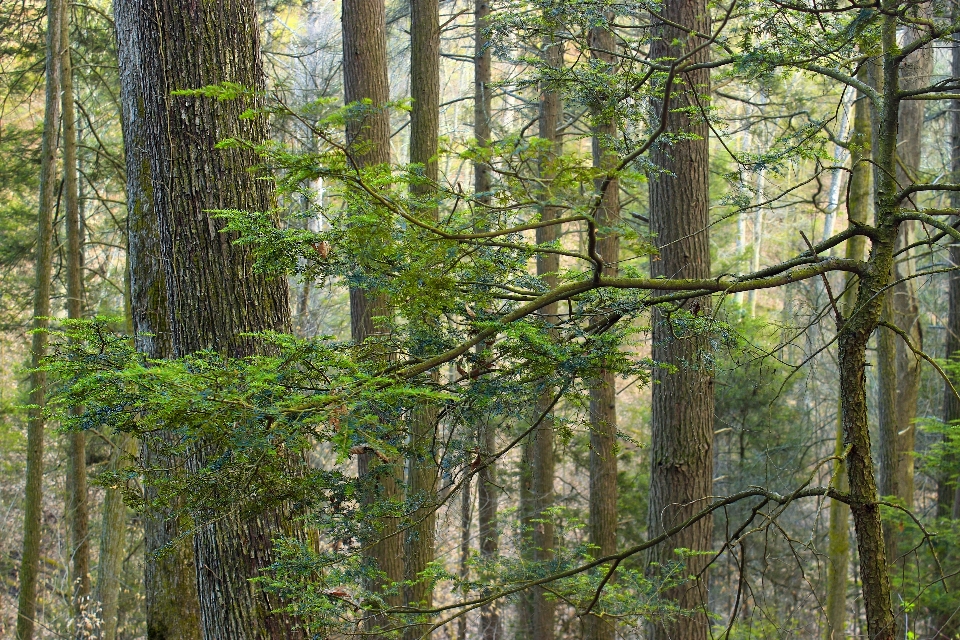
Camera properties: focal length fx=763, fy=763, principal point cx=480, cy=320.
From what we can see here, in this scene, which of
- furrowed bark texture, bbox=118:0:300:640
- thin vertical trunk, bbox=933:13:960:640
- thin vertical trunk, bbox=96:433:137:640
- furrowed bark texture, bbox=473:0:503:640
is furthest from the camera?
thin vertical trunk, bbox=933:13:960:640

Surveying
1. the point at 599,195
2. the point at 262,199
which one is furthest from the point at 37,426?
the point at 599,195

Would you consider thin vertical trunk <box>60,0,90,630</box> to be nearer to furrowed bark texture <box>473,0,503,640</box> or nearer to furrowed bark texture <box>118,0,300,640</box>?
furrowed bark texture <box>473,0,503,640</box>

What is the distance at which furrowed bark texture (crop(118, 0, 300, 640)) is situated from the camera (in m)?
3.71

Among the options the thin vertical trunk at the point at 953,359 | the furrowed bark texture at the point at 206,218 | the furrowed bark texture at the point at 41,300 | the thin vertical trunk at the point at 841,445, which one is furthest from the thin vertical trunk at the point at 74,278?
the thin vertical trunk at the point at 953,359

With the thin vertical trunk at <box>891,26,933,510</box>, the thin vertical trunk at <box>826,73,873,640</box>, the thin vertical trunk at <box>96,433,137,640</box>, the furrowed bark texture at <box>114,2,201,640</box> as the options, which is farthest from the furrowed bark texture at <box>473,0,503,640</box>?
the thin vertical trunk at <box>891,26,933,510</box>

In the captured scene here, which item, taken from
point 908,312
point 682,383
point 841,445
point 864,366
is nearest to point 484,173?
point 682,383

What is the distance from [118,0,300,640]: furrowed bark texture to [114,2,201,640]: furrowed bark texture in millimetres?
16

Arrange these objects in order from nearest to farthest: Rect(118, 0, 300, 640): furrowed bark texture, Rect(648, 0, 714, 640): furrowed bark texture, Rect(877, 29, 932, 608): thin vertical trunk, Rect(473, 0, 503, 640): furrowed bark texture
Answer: Rect(118, 0, 300, 640): furrowed bark texture → Rect(648, 0, 714, 640): furrowed bark texture → Rect(877, 29, 932, 608): thin vertical trunk → Rect(473, 0, 503, 640): furrowed bark texture

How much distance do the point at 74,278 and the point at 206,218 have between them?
4977 mm

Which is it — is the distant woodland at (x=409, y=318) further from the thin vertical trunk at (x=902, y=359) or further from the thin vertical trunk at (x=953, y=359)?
the thin vertical trunk at (x=953, y=359)

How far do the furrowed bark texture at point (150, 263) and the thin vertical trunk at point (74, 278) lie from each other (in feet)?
6.91

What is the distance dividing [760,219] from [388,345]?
21414 millimetres

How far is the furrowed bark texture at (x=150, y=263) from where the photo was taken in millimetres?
3732

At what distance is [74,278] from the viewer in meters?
7.82
